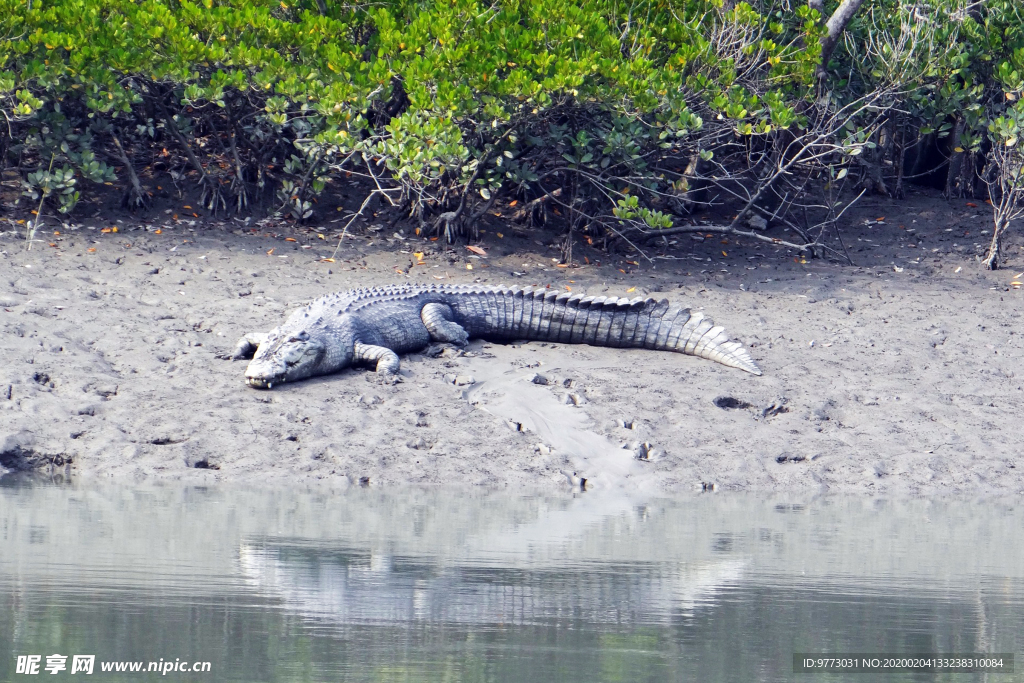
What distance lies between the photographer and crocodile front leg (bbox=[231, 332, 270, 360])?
7.62 meters

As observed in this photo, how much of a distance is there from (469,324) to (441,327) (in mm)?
356

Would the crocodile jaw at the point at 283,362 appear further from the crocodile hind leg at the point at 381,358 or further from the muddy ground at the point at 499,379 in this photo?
the crocodile hind leg at the point at 381,358

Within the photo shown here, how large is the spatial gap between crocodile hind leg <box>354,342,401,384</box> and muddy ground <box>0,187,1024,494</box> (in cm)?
15

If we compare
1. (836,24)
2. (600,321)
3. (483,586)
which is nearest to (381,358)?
(600,321)

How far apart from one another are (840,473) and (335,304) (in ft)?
11.6

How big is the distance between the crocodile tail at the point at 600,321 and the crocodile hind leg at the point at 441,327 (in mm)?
414

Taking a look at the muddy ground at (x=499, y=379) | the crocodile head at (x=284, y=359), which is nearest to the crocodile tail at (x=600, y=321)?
the muddy ground at (x=499, y=379)

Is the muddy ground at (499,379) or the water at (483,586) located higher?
the water at (483,586)

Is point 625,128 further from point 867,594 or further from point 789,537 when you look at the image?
point 867,594

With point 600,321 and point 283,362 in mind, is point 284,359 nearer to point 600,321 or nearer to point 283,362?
point 283,362

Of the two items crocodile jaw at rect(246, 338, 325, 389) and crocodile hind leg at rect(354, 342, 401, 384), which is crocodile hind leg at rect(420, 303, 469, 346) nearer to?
crocodile hind leg at rect(354, 342, 401, 384)

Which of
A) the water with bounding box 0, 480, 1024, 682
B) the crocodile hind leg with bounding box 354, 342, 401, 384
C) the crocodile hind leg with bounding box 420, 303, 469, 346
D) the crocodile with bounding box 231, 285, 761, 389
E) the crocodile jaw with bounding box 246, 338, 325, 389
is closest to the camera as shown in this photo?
the water with bounding box 0, 480, 1024, 682

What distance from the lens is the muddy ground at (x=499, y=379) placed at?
632 centimetres

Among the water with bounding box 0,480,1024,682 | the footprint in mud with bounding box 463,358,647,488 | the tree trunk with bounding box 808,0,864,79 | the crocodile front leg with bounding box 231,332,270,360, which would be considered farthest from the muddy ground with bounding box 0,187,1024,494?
the tree trunk with bounding box 808,0,864,79
